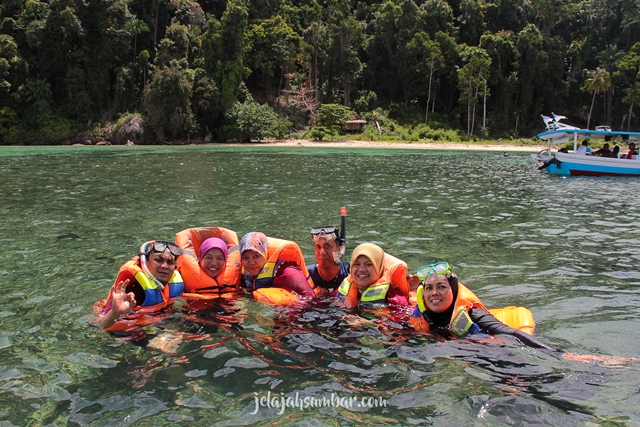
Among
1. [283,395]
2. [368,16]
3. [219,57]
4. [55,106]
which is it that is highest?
[368,16]

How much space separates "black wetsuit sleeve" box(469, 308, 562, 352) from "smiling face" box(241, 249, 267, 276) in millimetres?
2730

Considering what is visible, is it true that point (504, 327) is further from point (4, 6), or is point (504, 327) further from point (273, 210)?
point (4, 6)

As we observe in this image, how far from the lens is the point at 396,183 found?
20156 mm

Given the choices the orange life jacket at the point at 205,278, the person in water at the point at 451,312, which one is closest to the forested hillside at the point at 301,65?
the orange life jacket at the point at 205,278

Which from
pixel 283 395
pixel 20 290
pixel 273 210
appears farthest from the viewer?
pixel 273 210

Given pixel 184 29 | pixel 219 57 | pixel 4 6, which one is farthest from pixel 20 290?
pixel 4 6

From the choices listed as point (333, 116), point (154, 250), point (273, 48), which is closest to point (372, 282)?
point (154, 250)

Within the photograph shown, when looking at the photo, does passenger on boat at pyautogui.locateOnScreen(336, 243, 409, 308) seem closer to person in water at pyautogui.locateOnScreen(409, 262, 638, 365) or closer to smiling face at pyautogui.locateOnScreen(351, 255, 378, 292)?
smiling face at pyautogui.locateOnScreen(351, 255, 378, 292)

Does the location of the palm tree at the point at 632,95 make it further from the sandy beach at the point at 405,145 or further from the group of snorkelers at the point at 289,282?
the group of snorkelers at the point at 289,282

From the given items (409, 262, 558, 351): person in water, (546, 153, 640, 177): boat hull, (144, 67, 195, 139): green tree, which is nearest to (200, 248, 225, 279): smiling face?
(409, 262, 558, 351): person in water

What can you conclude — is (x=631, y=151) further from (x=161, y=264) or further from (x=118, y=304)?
(x=118, y=304)

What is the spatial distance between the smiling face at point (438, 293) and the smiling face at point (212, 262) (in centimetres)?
269

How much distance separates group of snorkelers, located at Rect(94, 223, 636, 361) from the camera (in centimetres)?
514

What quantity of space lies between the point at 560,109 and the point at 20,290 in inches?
2686
